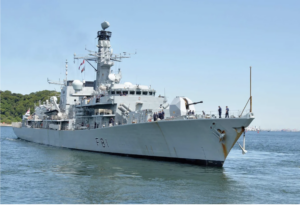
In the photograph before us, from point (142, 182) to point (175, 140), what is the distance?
573 centimetres

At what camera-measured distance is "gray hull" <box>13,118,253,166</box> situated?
20.5m

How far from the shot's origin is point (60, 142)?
36094 millimetres

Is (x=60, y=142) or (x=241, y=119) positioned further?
(x=60, y=142)

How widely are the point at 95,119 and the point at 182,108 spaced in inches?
412

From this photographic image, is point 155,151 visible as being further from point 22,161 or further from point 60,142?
point 60,142

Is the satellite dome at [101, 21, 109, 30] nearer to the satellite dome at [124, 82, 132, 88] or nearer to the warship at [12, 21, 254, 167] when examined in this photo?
the warship at [12, 21, 254, 167]

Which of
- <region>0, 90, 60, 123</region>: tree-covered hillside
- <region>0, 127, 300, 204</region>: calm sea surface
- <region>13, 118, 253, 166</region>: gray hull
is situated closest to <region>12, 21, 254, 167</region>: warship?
<region>13, 118, 253, 166</region>: gray hull

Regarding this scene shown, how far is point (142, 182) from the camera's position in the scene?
55.9 feet

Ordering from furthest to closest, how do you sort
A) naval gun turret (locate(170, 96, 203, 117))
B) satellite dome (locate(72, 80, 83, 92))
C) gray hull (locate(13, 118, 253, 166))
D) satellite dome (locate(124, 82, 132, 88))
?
satellite dome (locate(72, 80, 83, 92)), satellite dome (locate(124, 82, 132, 88)), naval gun turret (locate(170, 96, 203, 117)), gray hull (locate(13, 118, 253, 166))

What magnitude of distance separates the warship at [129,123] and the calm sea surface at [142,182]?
1.21 metres

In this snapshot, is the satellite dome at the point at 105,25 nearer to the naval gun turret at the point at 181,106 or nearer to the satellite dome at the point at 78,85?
the satellite dome at the point at 78,85

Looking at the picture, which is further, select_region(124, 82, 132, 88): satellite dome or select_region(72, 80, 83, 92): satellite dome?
select_region(72, 80, 83, 92): satellite dome

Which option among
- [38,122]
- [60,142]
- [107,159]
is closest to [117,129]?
[107,159]

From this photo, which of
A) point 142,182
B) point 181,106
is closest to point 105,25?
point 181,106
